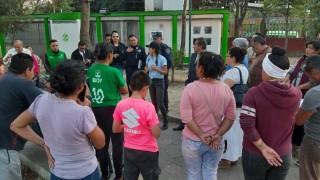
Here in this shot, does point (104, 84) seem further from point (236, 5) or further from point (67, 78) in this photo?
point (236, 5)

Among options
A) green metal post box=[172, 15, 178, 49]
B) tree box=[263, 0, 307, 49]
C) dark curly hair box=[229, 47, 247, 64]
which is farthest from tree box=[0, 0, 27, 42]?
tree box=[263, 0, 307, 49]

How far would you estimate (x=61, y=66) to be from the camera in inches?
82.4

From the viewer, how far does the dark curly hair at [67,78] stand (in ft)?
6.66

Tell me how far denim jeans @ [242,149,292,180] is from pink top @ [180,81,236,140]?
44 centimetres

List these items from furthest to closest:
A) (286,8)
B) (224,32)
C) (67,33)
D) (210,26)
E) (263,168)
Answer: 1. (286,8)
2. (67,33)
3. (210,26)
4. (224,32)
5. (263,168)

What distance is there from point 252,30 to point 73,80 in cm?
2024

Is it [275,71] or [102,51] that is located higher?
[102,51]

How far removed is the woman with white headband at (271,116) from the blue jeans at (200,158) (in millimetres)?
479

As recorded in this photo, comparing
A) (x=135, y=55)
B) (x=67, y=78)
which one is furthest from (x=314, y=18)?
(x=67, y=78)

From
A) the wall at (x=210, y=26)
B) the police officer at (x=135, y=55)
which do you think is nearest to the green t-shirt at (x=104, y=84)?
the police officer at (x=135, y=55)

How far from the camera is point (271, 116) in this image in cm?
237

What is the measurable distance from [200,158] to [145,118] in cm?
68

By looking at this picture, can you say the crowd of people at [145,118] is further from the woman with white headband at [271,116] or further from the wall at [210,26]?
the wall at [210,26]

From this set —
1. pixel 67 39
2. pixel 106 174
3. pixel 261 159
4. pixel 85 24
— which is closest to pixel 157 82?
pixel 106 174
